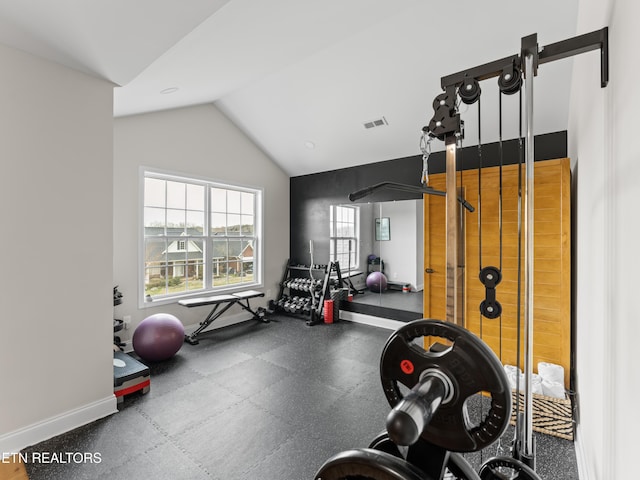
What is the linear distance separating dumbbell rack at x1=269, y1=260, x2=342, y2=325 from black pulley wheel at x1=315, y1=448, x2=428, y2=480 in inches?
162

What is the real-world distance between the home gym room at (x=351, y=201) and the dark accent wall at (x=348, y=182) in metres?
0.05

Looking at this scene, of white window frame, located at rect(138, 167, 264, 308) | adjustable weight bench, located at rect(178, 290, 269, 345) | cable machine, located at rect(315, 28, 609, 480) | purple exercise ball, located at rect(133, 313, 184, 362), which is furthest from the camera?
adjustable weight bench, located at rect(178, 290, 269, 345)

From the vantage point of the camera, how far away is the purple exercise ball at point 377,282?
483 cm

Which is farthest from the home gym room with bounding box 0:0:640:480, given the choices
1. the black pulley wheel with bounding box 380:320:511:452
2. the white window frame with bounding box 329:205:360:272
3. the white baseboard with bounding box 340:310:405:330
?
the white window frame with bounding box 329:205:360:272

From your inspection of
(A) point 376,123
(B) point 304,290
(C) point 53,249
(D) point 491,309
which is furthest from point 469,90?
(B) point 304,290

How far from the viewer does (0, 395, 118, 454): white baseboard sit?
194cm

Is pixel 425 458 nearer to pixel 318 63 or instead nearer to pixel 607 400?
pixel 607 400

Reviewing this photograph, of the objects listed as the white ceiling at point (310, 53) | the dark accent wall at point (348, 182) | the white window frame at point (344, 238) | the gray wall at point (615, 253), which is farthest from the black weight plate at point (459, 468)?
the white window frame at point (344, 238)

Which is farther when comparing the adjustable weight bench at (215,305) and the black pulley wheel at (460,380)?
the adjustable weight bench at (215,305)

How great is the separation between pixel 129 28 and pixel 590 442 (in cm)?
345

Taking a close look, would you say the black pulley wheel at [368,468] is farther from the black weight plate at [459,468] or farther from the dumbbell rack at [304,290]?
the dumbbell rack at [304,290]

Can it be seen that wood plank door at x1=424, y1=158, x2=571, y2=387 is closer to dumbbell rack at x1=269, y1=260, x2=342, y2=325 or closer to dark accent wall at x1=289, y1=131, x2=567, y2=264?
dark accent wall at x1=289, y1=131, x2=567, y2=264

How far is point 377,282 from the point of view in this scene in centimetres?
487

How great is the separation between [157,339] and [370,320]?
3.07 meters
